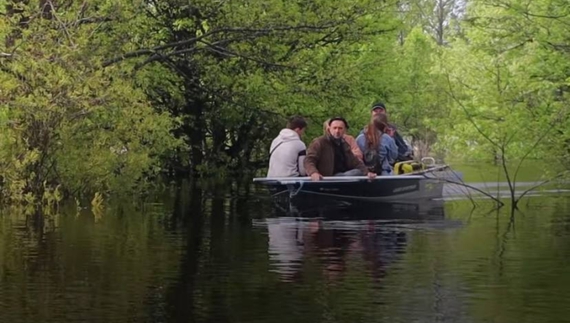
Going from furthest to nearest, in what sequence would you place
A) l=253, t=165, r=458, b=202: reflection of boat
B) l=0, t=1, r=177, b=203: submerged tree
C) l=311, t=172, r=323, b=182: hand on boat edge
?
l=253, t=165, r=458, b=202: reflection of boat
l=311, t=172, r=323, b=182: hand on boat edge
l=0, t=1, r=177, b=203: submerged tree

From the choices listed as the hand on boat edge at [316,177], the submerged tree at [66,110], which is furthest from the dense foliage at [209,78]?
the hand on boat edge at [316,177]

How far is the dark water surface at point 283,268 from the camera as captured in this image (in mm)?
9227

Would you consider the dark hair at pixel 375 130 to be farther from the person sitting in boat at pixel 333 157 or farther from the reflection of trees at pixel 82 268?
the reflection of trees at pixel 82 268

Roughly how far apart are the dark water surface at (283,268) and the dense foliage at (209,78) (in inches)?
72.5

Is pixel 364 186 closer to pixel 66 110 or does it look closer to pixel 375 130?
pixel 375 130

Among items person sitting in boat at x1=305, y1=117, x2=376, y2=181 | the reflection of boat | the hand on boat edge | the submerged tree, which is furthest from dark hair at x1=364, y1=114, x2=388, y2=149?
the submerged tree

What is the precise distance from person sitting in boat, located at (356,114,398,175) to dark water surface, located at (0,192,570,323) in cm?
287

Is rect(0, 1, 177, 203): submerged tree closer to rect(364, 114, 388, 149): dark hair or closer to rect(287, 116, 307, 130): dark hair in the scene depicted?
rect(287, 116, 307, 130): dark hair

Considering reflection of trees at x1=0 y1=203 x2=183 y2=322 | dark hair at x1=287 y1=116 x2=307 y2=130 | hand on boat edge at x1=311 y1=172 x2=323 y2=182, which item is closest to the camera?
reflection of trees at x1=0 y1=203 x2=183 y2=322

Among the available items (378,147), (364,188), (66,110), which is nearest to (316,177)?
(364,188)

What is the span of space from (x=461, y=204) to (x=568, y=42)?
376 centimetres

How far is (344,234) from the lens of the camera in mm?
15758

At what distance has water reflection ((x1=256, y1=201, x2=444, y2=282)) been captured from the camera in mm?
12133

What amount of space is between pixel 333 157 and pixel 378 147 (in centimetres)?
183
